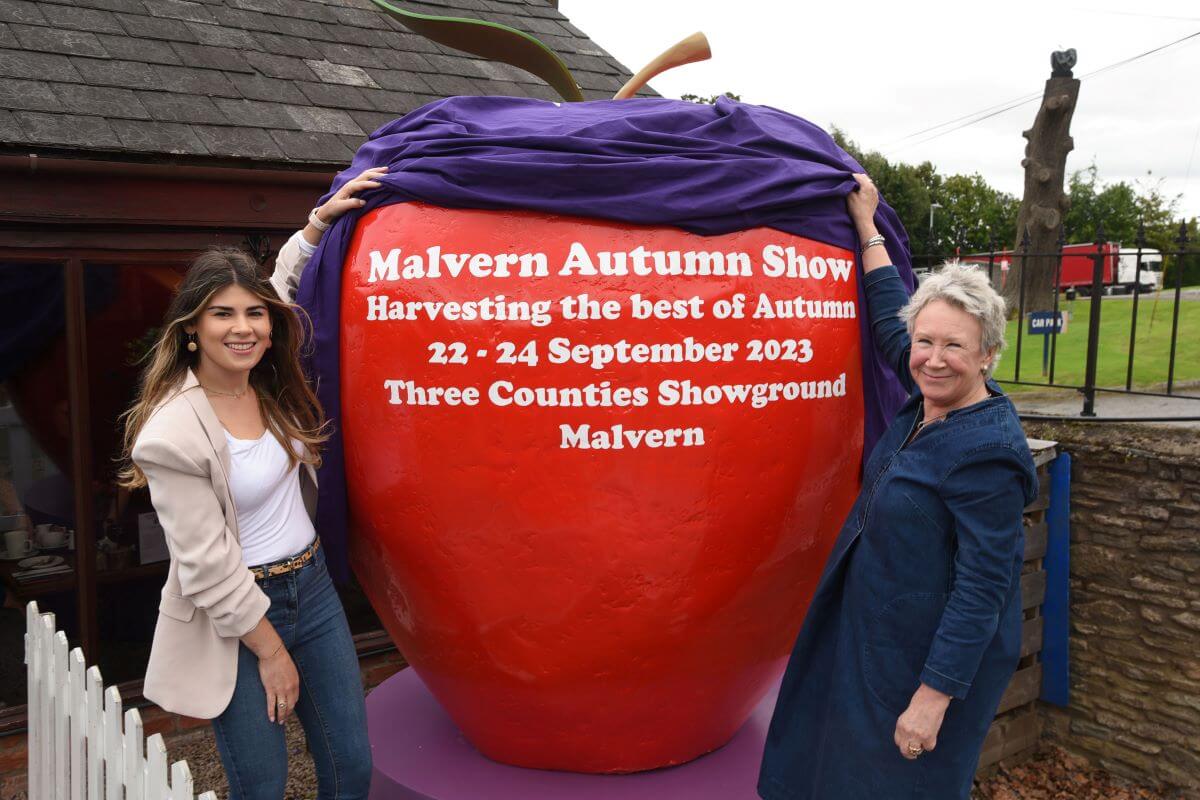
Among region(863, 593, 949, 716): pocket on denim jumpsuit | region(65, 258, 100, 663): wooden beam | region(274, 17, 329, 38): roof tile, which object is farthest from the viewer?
region(274, 17, 329, 38): roof tile

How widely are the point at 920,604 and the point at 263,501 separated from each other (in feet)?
4.76

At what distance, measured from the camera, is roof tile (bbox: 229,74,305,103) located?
14.8 ft

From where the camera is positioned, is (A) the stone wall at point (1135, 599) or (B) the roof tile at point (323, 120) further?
(B) the roof tile at point (323, 120)

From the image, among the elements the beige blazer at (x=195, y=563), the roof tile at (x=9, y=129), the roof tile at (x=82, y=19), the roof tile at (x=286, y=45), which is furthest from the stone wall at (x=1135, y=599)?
the roof tile at (x=82, y=19)

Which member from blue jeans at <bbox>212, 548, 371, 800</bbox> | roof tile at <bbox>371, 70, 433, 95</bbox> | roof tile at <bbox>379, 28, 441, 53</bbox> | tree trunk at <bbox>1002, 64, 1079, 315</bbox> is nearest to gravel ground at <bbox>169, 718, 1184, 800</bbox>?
blue jeans at <bbox>212, 548, 371, 800</bbox>

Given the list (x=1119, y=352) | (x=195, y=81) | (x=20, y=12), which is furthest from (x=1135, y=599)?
(x=1119, y=352)

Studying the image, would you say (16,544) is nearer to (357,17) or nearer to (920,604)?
(357,17)

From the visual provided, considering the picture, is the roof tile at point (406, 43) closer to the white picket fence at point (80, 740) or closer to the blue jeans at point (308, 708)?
the white picket fence at point (80, 740)

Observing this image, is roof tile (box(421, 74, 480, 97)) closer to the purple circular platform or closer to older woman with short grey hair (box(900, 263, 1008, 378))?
the purple circular platform

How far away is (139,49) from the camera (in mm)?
4445

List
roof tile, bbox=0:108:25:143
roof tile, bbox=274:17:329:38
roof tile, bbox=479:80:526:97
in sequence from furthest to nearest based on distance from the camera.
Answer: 1. roof tile, bbox=479:80:526:97
2. roof tile, bbox=274:17:329:38
3. roof tile, bbox=0:108:25:143

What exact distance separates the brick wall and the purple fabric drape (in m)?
2.16

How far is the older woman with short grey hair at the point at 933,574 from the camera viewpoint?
203 cm

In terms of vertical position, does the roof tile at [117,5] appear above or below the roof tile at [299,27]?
below
